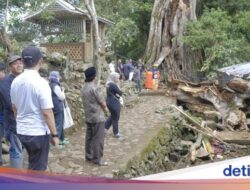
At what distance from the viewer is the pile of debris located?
11555mm

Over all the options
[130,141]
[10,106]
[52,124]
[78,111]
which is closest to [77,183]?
[52,124]

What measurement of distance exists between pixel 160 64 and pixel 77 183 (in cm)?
2133

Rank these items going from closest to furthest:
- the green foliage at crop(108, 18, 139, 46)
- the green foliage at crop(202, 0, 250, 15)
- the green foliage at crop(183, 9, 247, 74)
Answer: the green foliage at crop(183, 9, 247, 74), the green foliage at crop(108, 18, 139, 46), the green foliage at crop(202, 0, 250, 15)

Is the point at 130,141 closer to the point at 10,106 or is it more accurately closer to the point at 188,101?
the point at 10,106

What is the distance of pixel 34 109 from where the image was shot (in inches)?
169

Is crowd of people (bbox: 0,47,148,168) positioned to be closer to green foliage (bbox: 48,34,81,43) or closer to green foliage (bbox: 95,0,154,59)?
green foliage (bbox: 48,34,81,43)

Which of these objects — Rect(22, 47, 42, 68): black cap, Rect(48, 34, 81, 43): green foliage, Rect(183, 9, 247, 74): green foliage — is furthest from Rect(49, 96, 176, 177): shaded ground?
Rect(183, 9, 247, 74): green foliage

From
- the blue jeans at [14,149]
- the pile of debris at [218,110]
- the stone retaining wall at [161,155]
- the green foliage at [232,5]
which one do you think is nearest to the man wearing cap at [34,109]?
the blue jeans at [14,149]

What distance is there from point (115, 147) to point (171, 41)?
698 inches

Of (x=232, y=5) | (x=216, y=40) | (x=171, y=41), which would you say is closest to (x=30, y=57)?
(x=216, y=40)

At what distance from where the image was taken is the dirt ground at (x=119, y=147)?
263 inches

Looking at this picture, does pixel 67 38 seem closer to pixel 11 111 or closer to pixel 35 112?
pixel 11 111

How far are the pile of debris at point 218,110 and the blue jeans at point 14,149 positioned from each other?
20.0 ft

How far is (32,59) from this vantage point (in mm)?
4219
